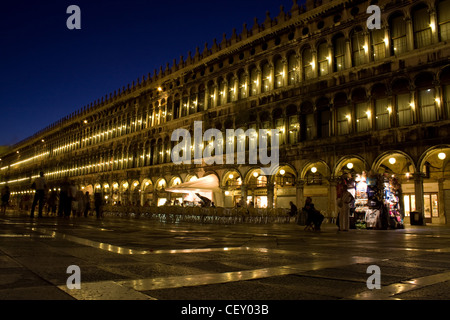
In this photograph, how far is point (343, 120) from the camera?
79.4 feet

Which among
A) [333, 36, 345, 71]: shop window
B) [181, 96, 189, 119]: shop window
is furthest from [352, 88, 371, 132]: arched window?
[181, 96, 189, 119]: shop window

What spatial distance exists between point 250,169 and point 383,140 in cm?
1047

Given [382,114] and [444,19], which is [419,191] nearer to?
[382,114]

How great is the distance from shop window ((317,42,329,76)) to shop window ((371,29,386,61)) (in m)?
3.30

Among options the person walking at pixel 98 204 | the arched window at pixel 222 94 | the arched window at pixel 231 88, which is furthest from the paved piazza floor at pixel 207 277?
the arched window at pixel 222 94

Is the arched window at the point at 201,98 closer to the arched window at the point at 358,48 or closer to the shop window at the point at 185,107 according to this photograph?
the shop window at the point at 185,107

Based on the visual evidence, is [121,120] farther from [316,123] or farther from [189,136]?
[316,123]

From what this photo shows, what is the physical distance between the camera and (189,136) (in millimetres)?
35406

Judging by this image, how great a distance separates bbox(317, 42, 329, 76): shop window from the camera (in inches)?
1008

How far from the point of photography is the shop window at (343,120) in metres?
23.8

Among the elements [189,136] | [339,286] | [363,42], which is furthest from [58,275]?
[189,136]

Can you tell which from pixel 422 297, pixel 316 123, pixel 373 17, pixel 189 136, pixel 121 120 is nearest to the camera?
pixel 422 297

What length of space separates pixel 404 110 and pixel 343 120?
12.7 ft

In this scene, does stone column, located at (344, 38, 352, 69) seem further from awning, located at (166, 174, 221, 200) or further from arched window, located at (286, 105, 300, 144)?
awning, located at (166, 174, 221, 200)
